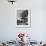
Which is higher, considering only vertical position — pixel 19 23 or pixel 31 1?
pixel 31 1

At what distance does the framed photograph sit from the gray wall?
5.0 inches

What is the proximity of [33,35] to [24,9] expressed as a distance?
1157mm

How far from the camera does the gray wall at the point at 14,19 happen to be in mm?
5562

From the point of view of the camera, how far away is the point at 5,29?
5.59 metres

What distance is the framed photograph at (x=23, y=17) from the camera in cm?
567

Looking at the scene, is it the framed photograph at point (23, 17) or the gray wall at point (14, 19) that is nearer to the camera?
the gray wall at point (14, 19)

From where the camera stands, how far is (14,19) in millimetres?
5625

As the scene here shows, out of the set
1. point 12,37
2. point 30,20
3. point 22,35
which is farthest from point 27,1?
point 22,35

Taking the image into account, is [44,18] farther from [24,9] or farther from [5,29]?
[5,29]

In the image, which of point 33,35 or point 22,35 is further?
point 33,35

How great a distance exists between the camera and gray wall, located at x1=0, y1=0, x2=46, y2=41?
18.2 ft

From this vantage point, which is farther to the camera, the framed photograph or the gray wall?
the framed photograph

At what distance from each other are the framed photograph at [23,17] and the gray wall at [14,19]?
0.13 metres

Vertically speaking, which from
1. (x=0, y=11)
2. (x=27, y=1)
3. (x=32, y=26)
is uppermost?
(x=27, y=1)
